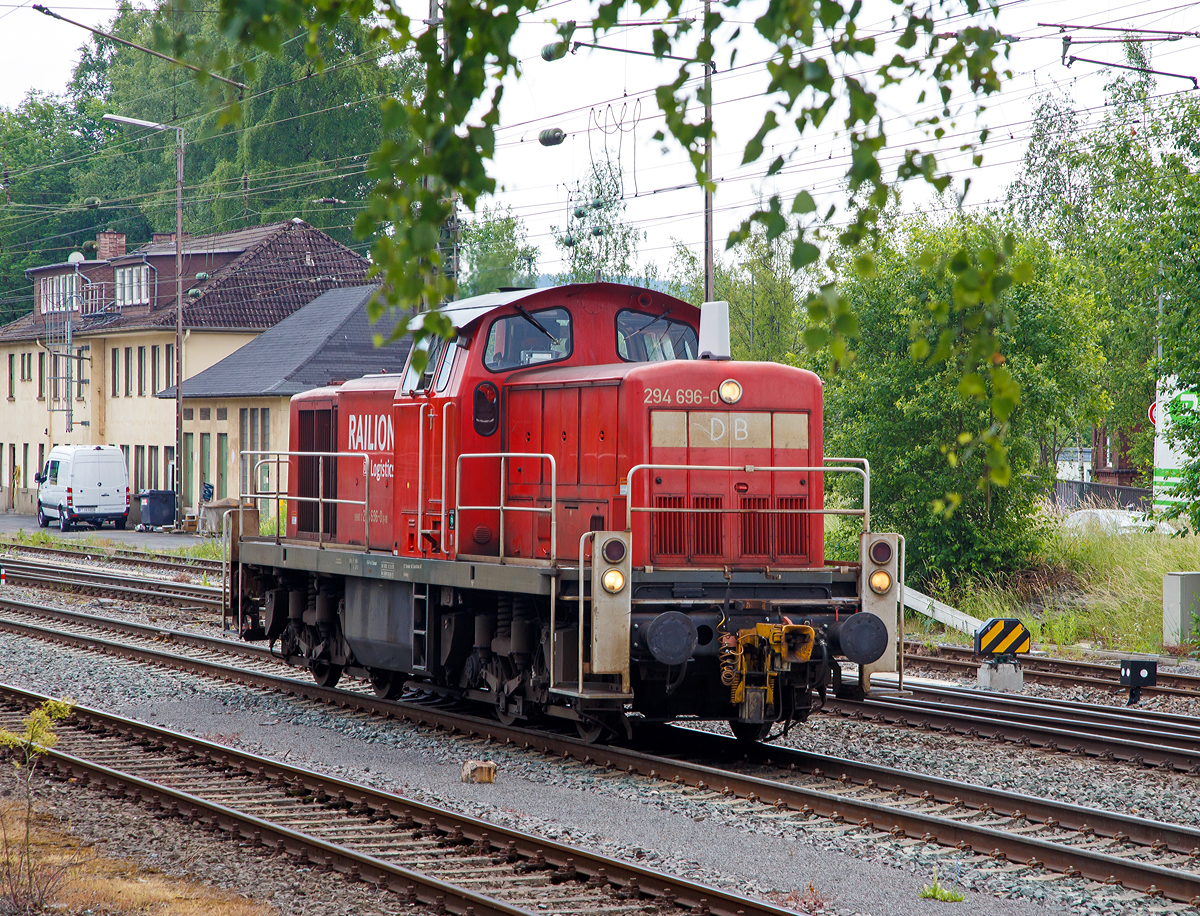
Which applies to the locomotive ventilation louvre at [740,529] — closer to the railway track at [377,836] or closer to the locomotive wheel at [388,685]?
the railway track at [377,836]

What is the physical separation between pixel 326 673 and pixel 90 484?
29.2 metres

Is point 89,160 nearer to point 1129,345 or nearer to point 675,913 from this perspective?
point 1129,345

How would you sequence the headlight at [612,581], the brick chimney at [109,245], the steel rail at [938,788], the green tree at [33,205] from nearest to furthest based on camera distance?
the steel rail at [938,788] < the headlight at [612,581] < the brick chimney at [109,245] < the green tree at [33,205]

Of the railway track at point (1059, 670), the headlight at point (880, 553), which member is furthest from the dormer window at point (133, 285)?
the headlight at point (880, 553)

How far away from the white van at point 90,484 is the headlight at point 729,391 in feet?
109

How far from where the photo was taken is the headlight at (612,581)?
8.71 metres

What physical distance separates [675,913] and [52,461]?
3784cm

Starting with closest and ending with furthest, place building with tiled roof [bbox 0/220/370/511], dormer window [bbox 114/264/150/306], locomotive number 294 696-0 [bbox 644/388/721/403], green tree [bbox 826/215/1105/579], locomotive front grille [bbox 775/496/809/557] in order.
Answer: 1. locomotive number 294 696-0 [bbox 644/388/721/403]
2. locomotive front grille [bbox 775/496/809/557]
3. green tree [bbox 826/215/1105/579]
4. building with tiled roof [bbox 0/220/370/511]
5. dormer window [bbox 114/264/150/306]

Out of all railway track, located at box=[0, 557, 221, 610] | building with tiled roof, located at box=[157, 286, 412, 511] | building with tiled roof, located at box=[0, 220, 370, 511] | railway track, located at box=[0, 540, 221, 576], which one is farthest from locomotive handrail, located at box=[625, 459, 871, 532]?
building with tiled roof, located at box=[0, 220, 370, 511]

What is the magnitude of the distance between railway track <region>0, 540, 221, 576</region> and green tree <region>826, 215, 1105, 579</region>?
1270 cm

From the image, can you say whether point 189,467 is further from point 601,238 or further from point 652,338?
point 652,338

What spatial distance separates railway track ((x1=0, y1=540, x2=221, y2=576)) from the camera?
26875 millimetres

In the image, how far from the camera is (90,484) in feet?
129

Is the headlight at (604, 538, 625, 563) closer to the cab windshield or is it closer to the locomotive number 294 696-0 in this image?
the locomotive number 294 696-0
